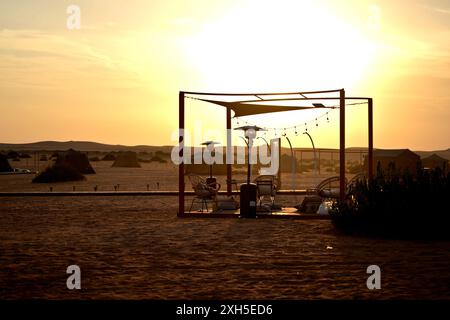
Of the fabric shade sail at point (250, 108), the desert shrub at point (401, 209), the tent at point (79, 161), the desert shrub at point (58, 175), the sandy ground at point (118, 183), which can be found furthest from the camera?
the tent at point (79, 161)

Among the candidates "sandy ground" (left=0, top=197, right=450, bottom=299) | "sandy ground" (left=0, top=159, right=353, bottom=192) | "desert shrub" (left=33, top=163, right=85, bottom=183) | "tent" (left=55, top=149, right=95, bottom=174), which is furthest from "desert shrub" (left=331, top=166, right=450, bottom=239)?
"tent" (left=55, top=149, right=95, bottom=174)

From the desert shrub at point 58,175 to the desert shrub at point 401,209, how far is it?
24.7 m

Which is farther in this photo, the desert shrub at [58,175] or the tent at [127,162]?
the tent at [127,162]

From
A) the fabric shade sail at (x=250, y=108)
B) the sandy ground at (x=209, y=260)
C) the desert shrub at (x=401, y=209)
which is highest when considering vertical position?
the fabric shade sail at (x=250, y=108)

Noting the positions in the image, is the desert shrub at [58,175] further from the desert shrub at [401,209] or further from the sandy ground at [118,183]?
the desert shrub at [401,209]

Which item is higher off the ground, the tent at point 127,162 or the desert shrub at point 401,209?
the tent at point 127,162

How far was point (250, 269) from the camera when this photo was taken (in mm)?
8602

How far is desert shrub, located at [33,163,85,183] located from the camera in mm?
34781

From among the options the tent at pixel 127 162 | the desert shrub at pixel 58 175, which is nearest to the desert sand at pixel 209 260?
the desert shrub at pixel 58 175

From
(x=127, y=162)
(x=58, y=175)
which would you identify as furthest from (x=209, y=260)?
(x=127, y=162)

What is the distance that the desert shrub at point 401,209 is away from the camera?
12.0 metres

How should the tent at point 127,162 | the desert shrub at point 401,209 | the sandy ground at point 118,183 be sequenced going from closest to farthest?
the desert shrub at point 401,209 → the sandy ground at point 118,183 → the tent at point 127,162
